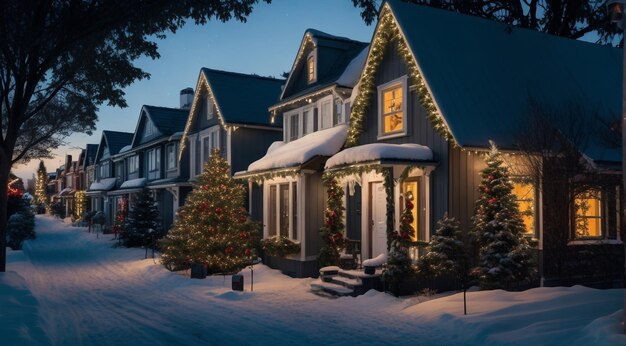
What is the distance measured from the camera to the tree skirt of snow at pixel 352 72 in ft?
57.8

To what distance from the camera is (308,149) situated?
54.4 feet

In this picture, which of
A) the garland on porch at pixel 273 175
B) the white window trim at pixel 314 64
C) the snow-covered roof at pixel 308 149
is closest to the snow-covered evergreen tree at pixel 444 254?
the snow-covered roof at pixel 308 149

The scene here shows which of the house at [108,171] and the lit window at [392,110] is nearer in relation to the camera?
the lit window at [392,110]

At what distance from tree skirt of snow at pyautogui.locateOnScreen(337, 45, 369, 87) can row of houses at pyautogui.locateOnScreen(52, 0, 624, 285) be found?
0.05 m

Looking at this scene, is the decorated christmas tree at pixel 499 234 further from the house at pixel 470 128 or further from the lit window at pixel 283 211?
the lit window at pixel 283 211

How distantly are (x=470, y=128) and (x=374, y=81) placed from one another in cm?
375

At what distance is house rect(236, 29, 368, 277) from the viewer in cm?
1684

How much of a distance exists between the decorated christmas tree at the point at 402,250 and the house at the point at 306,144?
3.74 m

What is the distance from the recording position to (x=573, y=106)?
14227 millimetres

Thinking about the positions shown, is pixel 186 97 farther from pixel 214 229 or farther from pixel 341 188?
pixel 341 188

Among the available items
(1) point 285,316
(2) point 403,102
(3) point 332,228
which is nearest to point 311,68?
(2) point 403,102

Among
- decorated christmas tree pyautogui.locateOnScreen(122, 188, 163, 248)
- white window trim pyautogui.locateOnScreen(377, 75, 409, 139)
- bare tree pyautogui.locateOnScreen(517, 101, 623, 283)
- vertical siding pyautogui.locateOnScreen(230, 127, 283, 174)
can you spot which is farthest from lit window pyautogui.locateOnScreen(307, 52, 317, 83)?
decorated christmas tree pyautogui.locateOnScreen(122, 188, 163, 248)

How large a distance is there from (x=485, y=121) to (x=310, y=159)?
5133 millimetres

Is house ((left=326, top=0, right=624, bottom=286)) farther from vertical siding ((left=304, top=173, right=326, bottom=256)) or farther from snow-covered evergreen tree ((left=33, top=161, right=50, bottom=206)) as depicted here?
snow-covered evergreen tree ((left=33, top=161, right=50, bottom=206))
